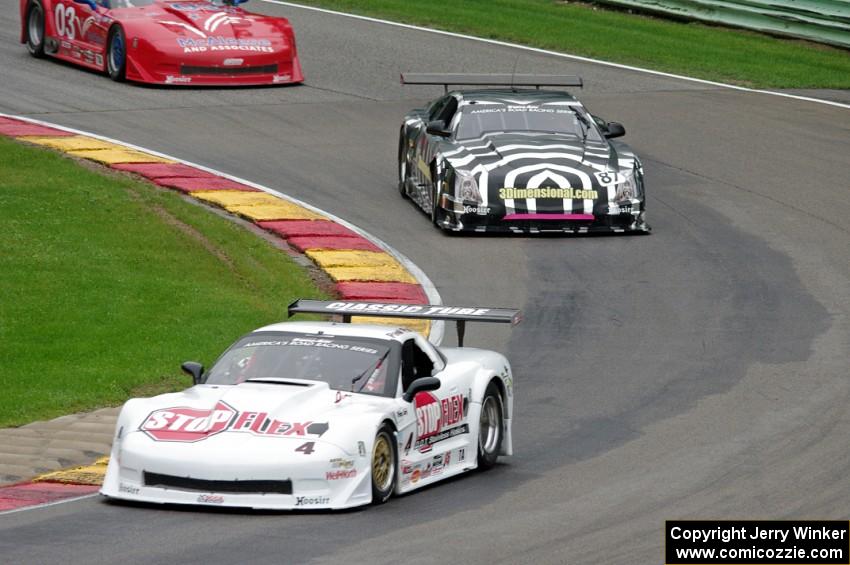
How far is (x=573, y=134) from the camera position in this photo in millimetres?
21750

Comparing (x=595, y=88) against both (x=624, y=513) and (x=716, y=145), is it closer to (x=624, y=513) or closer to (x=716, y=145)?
(x=716, y=145)

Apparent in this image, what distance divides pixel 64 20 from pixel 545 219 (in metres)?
11.2

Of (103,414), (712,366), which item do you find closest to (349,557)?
(103,414)

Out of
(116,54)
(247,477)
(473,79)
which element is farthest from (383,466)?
(116,54)

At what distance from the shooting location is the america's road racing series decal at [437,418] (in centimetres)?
1137

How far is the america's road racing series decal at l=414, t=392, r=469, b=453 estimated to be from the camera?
11367 mm

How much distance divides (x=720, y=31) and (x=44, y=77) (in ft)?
44.6

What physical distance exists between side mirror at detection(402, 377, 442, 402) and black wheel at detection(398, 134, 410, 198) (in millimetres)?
11449

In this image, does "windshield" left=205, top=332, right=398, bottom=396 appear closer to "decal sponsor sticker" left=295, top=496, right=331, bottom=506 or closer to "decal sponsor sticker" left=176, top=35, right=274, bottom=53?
"decal sponsor sticker" left=295, top=496, right=331, bottom=506

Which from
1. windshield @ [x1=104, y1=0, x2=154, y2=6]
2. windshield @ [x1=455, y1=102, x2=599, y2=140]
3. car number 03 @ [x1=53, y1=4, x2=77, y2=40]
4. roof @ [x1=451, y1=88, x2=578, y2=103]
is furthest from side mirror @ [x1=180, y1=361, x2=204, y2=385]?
car number 03 @ [x1=53, y1=4, x2=77, y2=40]

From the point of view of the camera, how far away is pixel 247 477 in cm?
1019

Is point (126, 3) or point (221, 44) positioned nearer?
point (221, 44)

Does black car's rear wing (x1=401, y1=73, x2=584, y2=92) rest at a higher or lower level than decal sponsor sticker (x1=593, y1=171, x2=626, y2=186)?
higher

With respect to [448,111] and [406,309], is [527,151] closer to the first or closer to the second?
[448,111]
